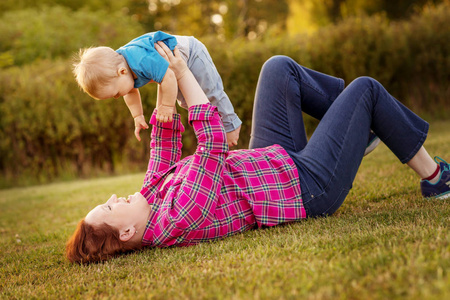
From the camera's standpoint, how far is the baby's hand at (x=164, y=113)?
2.67 meters

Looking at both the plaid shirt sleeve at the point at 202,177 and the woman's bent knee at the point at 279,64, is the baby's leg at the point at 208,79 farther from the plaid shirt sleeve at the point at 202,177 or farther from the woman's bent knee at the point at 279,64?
the plaid shirt sleeve at the point at 202,177

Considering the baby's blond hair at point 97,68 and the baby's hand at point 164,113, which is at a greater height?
the baby's blond hair at point 97,68

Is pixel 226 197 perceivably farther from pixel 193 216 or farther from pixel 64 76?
pixel 64 76

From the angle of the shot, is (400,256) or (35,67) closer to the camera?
(400,256)

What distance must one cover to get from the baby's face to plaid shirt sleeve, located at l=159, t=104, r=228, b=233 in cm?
51

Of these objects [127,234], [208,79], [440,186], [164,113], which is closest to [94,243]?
[127,234]

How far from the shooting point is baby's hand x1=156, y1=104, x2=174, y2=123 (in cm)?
267

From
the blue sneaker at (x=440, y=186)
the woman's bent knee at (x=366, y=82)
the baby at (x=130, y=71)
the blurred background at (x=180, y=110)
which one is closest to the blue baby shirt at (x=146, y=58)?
the baby at (x=130, y=71)

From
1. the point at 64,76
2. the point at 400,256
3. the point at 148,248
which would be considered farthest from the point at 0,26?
the point at 400,256

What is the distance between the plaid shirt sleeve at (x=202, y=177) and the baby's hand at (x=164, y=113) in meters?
0.23

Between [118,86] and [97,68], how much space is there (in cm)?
17

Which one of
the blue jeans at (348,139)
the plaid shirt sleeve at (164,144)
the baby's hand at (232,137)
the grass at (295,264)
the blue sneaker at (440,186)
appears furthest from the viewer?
the baby's hand at (232,137)

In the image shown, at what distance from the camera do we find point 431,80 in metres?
10.1

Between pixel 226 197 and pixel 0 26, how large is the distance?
640 inches
